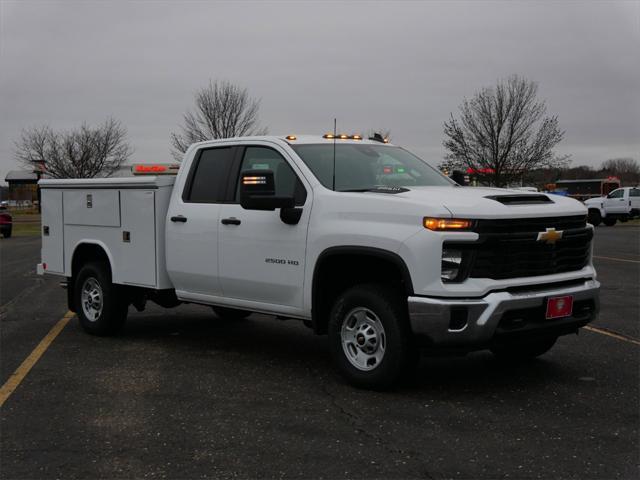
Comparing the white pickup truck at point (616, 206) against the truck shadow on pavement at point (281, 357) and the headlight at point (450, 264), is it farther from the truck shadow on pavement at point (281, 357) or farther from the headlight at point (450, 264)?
the headlight at point (450, 264)

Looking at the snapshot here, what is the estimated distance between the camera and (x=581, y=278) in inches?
249

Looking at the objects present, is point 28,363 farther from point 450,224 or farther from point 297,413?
point 450,224

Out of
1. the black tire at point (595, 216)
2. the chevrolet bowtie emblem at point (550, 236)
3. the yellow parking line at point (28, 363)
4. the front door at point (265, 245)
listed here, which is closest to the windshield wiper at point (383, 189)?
the front door at point (265, 245)

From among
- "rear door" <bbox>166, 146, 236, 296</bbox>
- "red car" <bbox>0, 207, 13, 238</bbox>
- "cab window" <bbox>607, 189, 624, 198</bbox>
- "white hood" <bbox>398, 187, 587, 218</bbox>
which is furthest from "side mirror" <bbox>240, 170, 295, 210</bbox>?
"cab window" <bbox>607, 189, 624, 198</bbox>

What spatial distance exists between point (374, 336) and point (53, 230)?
16.3 feet

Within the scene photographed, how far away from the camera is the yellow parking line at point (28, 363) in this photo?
6.29m

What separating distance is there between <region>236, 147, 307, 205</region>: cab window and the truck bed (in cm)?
110

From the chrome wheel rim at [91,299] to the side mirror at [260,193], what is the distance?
298 cm

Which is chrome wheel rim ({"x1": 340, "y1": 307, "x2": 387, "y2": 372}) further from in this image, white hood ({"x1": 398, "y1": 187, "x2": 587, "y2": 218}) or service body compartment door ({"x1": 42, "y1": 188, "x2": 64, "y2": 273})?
service body compartment door ({"x1": 42, "y1": 188, "x2": 64, "y2": 273})

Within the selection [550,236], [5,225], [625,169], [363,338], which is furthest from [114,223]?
[625,169]

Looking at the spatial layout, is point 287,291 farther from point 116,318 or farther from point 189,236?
point 116,318

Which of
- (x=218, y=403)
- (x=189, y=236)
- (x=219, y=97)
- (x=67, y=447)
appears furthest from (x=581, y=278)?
(x=219, y=97)

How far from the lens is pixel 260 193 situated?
6.27 meters

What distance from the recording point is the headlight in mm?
5582
